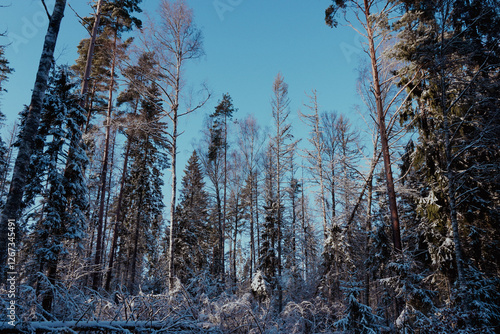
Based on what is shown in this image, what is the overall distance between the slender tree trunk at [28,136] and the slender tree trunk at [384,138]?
30.5ft

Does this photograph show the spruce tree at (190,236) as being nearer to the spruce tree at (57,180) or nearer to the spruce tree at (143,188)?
the spruce tree at (143,188)

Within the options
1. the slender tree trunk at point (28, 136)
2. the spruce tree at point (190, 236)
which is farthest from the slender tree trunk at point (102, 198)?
the slender tree trunk at point (28, 136)

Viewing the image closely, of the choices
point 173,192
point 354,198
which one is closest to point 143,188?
point 173,192

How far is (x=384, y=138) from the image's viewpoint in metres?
9.12

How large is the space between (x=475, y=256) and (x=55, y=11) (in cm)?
1350

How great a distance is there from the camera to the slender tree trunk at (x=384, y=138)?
27.4 feet

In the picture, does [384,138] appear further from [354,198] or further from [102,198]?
[102,198]

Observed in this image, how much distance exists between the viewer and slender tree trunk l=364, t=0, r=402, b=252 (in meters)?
8.34

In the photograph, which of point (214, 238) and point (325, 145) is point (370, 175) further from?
point (214, 238)

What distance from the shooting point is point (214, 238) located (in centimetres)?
2745

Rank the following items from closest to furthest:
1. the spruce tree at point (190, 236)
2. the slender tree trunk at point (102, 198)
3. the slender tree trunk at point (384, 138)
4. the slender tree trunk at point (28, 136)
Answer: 1. the slender tree trunk at point (28, 136)
2. the slender tree trunk at point (384, 138)
3. the slender tree trunk at point (102, 198)
4. the spruce tree at point (190, 236)

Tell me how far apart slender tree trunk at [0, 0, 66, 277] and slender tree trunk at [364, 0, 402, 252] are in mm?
9289

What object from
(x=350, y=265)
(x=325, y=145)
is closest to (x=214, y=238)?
(x=325, y=145)

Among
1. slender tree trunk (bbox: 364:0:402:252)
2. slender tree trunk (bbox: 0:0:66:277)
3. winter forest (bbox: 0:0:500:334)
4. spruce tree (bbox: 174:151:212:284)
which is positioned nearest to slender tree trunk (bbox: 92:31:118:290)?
winter forest (bbox: 0:0:500:334)
